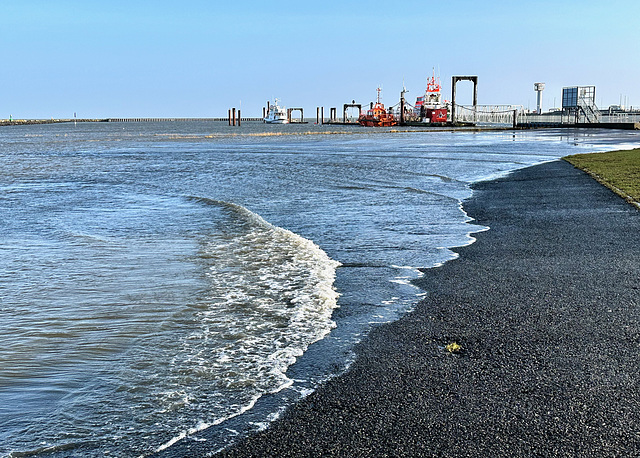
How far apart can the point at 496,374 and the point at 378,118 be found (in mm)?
129203

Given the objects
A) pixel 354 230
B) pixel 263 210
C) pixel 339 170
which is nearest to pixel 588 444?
pixel 354 230

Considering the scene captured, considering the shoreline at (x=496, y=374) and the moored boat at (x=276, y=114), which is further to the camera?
the moored boat at (x=276, y=114)

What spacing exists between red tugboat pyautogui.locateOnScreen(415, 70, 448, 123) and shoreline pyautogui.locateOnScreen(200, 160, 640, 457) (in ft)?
365

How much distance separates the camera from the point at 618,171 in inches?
671

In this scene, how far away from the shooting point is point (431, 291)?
611cm

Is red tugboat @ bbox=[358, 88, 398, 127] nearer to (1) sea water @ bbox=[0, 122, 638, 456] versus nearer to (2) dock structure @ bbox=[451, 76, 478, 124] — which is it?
(2) dock structure @ bbox=[451, 76, 478, 124]

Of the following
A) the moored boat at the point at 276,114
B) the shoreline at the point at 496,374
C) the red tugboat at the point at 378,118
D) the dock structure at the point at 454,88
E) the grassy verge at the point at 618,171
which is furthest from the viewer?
the moored boat at the point at 276,114

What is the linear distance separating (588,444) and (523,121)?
102 m

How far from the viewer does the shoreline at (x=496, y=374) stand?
317 cm

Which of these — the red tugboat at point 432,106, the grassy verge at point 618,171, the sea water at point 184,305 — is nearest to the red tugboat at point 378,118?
the red tugboat at point 432,106

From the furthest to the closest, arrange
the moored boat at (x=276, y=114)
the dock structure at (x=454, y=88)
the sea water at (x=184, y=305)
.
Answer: the moored boat at (x=276, y=114) < the dock structure at (x=454, y=88) < the sea water at (x=184, y=305)

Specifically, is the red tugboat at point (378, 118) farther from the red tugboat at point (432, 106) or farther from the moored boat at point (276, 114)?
the moored boat at point (276, 114)

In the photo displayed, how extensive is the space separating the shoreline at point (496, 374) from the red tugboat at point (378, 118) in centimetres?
12280

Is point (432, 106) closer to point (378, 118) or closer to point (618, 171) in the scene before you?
point (378, 118)
